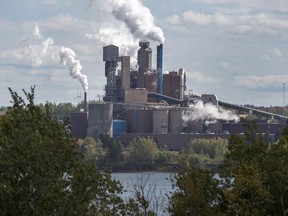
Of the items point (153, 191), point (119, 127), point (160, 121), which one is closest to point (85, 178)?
point (153, 191)

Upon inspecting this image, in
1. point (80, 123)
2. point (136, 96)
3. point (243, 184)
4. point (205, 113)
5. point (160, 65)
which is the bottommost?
point (243, 184)

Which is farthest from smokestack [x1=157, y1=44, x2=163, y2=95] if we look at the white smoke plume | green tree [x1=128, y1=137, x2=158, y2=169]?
green tree [x1=128, y1=137, x2=158, y2=169]

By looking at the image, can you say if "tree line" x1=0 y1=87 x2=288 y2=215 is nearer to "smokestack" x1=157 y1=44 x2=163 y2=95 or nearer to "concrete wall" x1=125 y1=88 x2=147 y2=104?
"concrete wall" x1=125 y1=88 x2=147 y2=104

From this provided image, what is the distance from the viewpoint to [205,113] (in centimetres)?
10762

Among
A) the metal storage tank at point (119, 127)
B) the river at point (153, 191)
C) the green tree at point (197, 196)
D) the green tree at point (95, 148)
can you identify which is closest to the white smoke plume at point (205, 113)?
the metal storage tank at point (119, 127)

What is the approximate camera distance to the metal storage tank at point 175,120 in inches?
4136

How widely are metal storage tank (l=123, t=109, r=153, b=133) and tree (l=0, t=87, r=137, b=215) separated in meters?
81.1

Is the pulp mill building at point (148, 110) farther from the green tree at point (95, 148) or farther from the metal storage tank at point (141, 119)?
the green tree at point (95, 148)

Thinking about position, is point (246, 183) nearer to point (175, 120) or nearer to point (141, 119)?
point (175, 120)

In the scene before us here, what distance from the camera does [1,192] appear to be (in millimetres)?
22141

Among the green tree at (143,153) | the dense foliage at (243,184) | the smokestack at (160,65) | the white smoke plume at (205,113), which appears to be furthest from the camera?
the smokestack at (160,65)

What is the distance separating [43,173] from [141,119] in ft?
275

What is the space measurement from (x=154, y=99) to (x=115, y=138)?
6611 millimetres

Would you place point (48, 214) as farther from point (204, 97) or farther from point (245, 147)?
point (204, 97)
